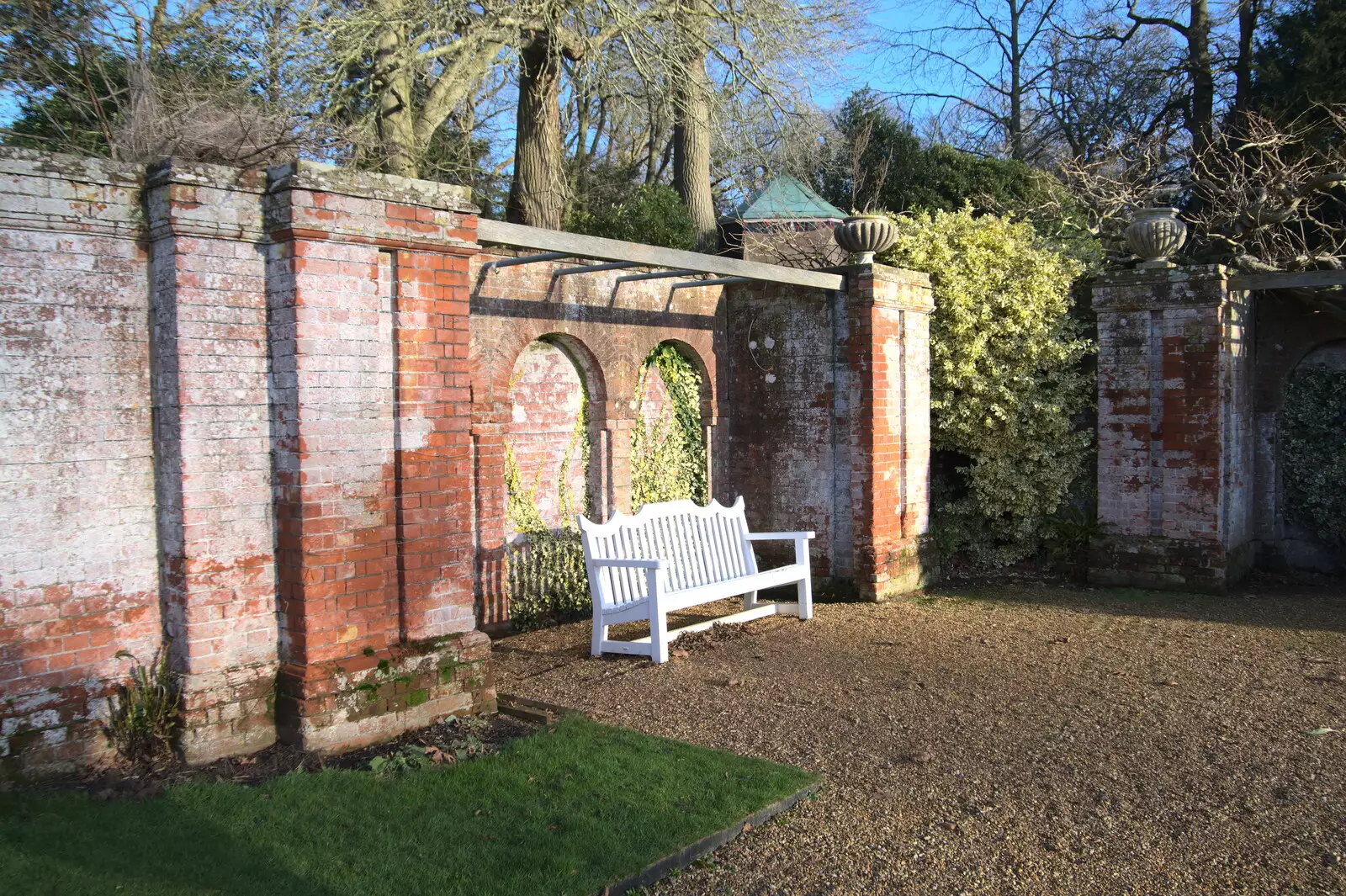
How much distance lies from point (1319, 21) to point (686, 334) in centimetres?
1134

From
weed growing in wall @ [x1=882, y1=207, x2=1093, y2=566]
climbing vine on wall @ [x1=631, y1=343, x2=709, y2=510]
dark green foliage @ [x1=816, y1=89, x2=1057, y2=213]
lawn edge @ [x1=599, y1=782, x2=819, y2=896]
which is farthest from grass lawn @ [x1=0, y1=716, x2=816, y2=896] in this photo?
dark green foliage @ [x1=816, y1=89, x2=1057, y2=213]

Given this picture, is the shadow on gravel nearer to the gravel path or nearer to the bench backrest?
the gravel path

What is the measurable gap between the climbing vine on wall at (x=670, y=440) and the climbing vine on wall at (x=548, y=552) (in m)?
0.57

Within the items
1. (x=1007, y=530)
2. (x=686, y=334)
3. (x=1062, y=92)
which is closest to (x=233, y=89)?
(x=686, y=334)

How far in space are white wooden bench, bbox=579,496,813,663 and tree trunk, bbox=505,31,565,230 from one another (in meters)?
4.69

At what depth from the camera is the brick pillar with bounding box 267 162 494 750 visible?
469cm

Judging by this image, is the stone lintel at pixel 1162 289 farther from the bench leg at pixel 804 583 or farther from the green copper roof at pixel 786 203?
the green copper roof at pixel 786 203

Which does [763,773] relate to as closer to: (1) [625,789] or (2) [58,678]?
(1) [625,789]

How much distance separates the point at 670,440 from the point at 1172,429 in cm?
453

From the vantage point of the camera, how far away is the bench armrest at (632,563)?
6.61 metres

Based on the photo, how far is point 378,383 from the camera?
496 cm

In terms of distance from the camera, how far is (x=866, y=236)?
858 centimetres

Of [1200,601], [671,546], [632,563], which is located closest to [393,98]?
[671,546]

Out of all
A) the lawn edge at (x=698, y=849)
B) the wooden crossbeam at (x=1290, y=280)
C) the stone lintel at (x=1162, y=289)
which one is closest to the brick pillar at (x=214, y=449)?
the lawn edge at (x=698, y=849)
